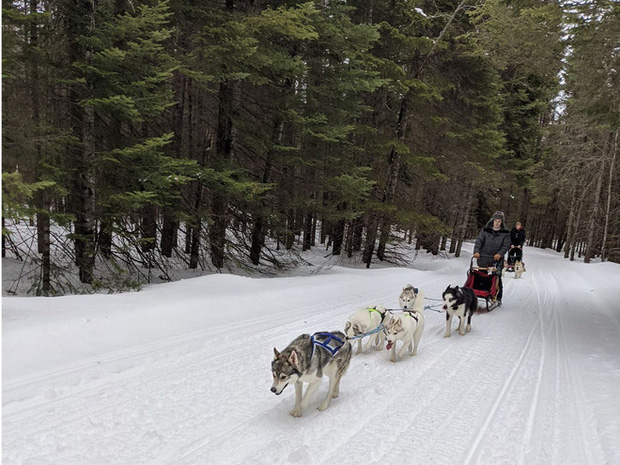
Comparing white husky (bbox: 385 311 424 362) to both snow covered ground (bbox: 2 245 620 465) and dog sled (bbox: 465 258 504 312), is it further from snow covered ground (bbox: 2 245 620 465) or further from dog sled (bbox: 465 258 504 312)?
dog sled (bbox: 465 258 504 312)

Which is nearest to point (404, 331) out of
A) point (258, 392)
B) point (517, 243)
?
point (258, 392)

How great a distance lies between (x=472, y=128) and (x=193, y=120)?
42.7ft

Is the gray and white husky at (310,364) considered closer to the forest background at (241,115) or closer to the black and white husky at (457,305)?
the black and white husky at (457,305)

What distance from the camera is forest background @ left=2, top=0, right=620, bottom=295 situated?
7.02 m

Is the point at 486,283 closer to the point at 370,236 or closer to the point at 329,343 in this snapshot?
the point at 329,343

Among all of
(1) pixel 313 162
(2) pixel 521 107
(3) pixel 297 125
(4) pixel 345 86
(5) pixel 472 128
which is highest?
(2) pixel 521 107

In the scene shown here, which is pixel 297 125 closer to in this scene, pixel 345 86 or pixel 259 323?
pixel 345 86

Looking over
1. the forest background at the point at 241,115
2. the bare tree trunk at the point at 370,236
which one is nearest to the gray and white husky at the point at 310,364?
the forest background at the point at 241,115

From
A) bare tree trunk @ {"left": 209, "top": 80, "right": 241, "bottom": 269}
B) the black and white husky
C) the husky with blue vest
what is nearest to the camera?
the husky with blue vest

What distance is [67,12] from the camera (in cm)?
725

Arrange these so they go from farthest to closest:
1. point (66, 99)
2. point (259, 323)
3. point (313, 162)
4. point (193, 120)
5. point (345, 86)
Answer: point (193, 120)
point (313, 162)
point (345, 86)
point (66, 99)
point (259, 323)

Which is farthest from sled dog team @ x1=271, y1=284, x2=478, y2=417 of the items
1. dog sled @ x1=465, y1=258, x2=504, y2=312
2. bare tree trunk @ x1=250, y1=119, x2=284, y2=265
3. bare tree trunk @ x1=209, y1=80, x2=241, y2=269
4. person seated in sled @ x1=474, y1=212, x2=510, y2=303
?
bare tree trunk @ x1=250, y1=119, x2=284, y2=265

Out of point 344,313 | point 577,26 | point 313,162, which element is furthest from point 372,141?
point 344,313

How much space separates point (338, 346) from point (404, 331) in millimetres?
1454
